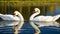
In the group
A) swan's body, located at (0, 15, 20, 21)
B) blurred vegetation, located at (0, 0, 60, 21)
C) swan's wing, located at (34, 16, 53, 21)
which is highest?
blurred vegetation, located at (0, 0, 60, 21)

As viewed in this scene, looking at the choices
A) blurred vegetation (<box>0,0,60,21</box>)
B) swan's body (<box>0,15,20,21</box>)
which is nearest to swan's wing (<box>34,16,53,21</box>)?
blurred vegetation (<box>0,0,60,21</box>)

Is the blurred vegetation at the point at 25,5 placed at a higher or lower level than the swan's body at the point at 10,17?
higher

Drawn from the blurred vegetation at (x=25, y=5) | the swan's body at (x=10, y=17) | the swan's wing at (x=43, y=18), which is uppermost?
the blurred vegetation at (x=25, y=5)

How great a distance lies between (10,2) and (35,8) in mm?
664

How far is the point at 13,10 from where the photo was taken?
5.76m

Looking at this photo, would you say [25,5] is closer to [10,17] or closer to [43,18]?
[10,17]

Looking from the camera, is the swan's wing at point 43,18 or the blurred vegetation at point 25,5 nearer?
the swan's wing at point 43,18

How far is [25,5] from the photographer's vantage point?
19.5ft

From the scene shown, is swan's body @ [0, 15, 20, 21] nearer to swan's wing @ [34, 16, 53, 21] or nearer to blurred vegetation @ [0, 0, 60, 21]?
blurred vegetation @ [0, 0, 60, 21]

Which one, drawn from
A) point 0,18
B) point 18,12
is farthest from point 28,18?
point 0,18

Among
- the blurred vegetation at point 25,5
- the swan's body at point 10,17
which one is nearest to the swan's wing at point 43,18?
the blurred vegetation at point 25,5

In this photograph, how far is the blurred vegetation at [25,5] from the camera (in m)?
5.78

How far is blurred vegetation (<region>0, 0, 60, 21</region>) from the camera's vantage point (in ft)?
19.0

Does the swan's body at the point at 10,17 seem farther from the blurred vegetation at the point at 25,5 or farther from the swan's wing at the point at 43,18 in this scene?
the swan's wing at the point at 43,18
